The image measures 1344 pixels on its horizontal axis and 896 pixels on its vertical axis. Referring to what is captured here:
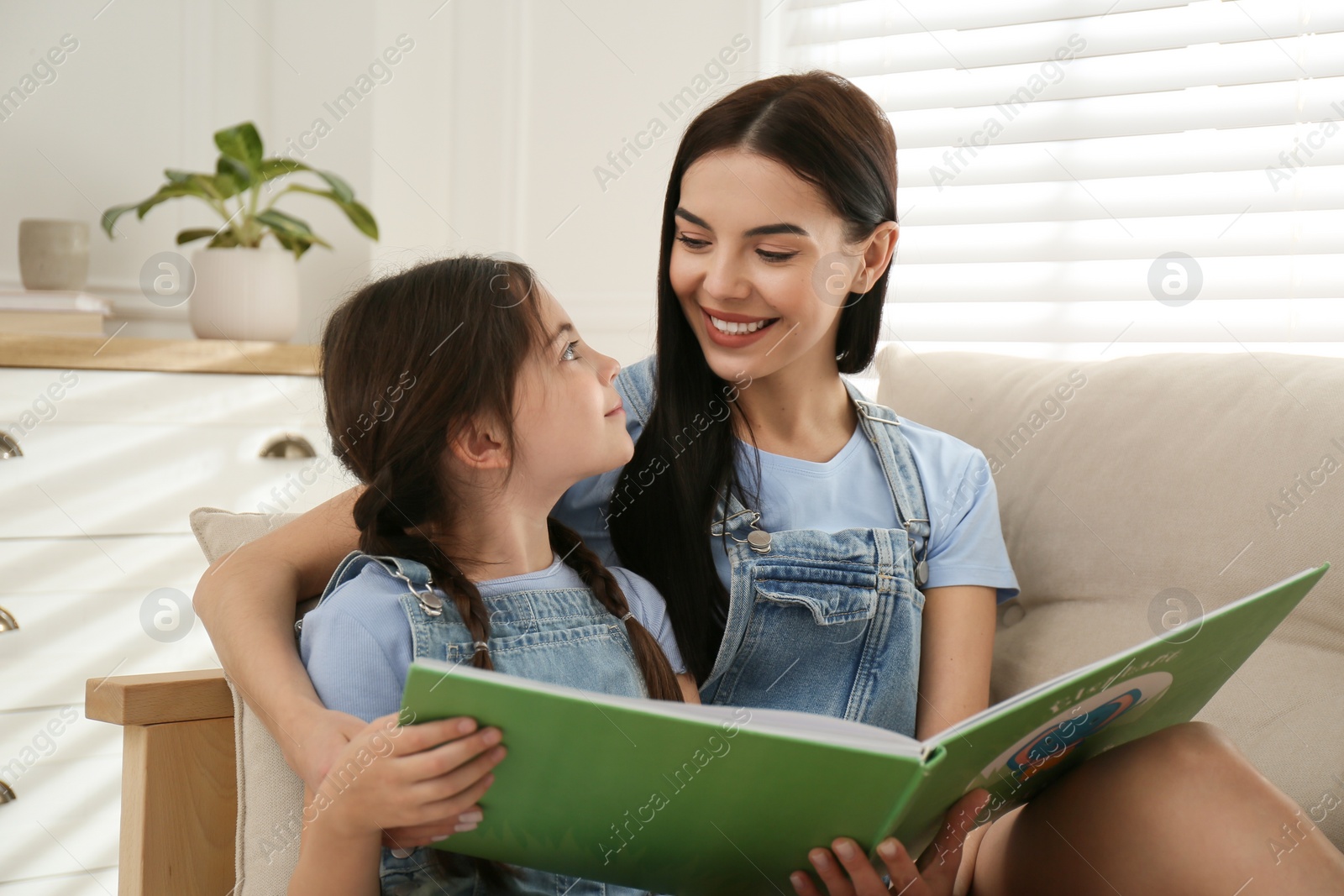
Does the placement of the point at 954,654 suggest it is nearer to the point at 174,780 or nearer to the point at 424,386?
the point at 424,386

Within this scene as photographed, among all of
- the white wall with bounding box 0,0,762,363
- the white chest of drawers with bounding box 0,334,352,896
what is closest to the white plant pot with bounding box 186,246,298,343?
the white chest of drawers with bounding box 0,334,352,896

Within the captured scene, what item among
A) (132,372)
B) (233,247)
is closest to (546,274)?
(233,247)

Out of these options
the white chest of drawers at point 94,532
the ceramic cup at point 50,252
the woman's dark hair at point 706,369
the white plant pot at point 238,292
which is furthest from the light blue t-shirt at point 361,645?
the ceramic cup at point 50,252

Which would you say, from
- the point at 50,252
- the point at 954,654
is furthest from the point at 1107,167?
the point at 50,252

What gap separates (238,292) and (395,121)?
628 millimetres

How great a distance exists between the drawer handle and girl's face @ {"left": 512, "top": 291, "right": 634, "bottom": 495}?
115 cm

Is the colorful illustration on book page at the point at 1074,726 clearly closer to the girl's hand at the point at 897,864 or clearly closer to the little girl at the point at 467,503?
the girl's hand at the point at 897,864

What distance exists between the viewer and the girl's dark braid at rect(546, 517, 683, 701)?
39.7 inches

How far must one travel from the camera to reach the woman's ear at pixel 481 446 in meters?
0.97

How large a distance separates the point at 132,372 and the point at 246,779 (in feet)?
3.75

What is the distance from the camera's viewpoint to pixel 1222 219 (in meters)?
1.74

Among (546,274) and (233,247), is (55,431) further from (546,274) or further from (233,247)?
(546,274)

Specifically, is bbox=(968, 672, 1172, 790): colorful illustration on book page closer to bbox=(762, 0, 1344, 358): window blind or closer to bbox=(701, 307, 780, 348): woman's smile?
bbox=(701, 307, 780, 348): woman's smile

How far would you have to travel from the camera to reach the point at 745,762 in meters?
0.61
